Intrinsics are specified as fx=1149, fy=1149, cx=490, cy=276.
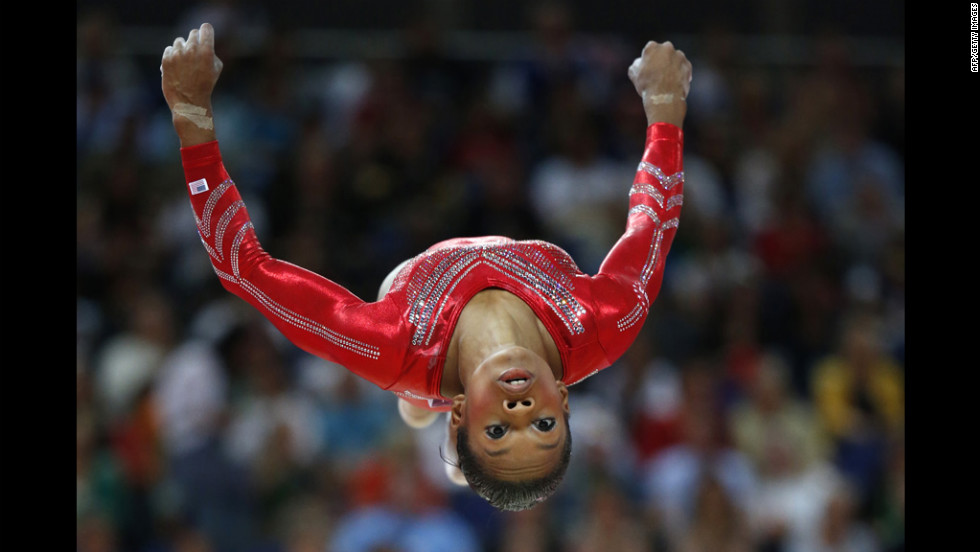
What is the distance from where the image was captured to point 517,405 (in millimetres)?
2564

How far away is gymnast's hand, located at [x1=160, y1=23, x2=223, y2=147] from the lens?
2879 millimetres

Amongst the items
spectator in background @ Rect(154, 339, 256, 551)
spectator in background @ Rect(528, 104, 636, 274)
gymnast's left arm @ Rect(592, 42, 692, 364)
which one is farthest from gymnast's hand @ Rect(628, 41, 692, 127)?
spectator in background @ Rect(154, 339, 256, 551)

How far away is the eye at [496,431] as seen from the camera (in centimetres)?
259

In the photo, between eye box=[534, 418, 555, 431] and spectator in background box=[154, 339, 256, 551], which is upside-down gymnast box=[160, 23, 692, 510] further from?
spectator in background box=[154, 339, 256, 551]

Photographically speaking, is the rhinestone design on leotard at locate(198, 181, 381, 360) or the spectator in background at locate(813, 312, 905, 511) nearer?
the rhinestone design on leotard at locate(198, 181, 381, 360)

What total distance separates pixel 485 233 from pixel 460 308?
274 cm

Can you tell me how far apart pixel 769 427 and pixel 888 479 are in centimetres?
60

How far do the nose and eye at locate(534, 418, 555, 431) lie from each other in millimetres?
49

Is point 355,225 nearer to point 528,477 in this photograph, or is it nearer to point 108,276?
point 108,276

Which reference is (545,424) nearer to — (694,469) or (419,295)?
(419,295)

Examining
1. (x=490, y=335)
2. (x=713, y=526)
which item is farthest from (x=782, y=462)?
(x=490, y=335)

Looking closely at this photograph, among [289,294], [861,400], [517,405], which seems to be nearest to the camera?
[517,405]

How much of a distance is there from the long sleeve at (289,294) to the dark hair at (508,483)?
274 millimetres
